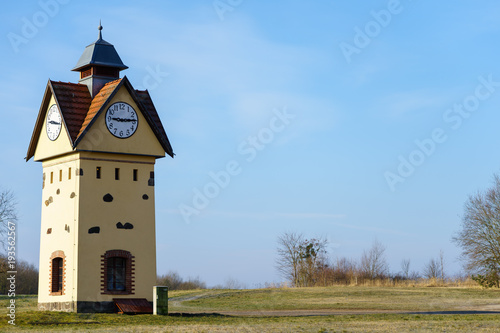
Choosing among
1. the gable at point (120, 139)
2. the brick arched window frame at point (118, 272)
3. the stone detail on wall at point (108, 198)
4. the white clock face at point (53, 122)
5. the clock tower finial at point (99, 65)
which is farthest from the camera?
the clock tower finial at point (99, 65)

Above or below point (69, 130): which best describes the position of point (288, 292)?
below

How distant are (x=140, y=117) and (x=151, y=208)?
4.56 m

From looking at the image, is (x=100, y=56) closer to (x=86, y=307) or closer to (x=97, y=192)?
(x=97, y=192)

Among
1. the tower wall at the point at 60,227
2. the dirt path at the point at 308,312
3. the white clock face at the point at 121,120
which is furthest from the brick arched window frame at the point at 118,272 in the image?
the white clock face at the point at 121,120

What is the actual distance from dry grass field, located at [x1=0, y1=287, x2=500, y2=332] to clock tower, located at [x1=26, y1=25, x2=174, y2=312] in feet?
7.57

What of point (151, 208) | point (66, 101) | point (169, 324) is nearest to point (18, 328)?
point (169, 324)

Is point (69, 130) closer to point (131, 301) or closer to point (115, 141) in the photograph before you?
point (115, 141)

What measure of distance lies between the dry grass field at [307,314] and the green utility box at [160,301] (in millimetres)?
703

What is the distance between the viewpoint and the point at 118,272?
33625mm

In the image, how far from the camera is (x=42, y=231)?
116 ft

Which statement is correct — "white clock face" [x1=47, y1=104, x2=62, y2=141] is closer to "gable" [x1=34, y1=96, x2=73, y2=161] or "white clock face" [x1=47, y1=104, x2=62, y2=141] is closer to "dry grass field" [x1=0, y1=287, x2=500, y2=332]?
"gable" [x1=34, y1=96, x2=73, y2=161]

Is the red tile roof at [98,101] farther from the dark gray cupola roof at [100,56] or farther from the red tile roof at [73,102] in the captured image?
the dark gray cupola roof at [100,56]

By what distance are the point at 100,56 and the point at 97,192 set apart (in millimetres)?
7367

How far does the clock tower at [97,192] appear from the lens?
108 feet
